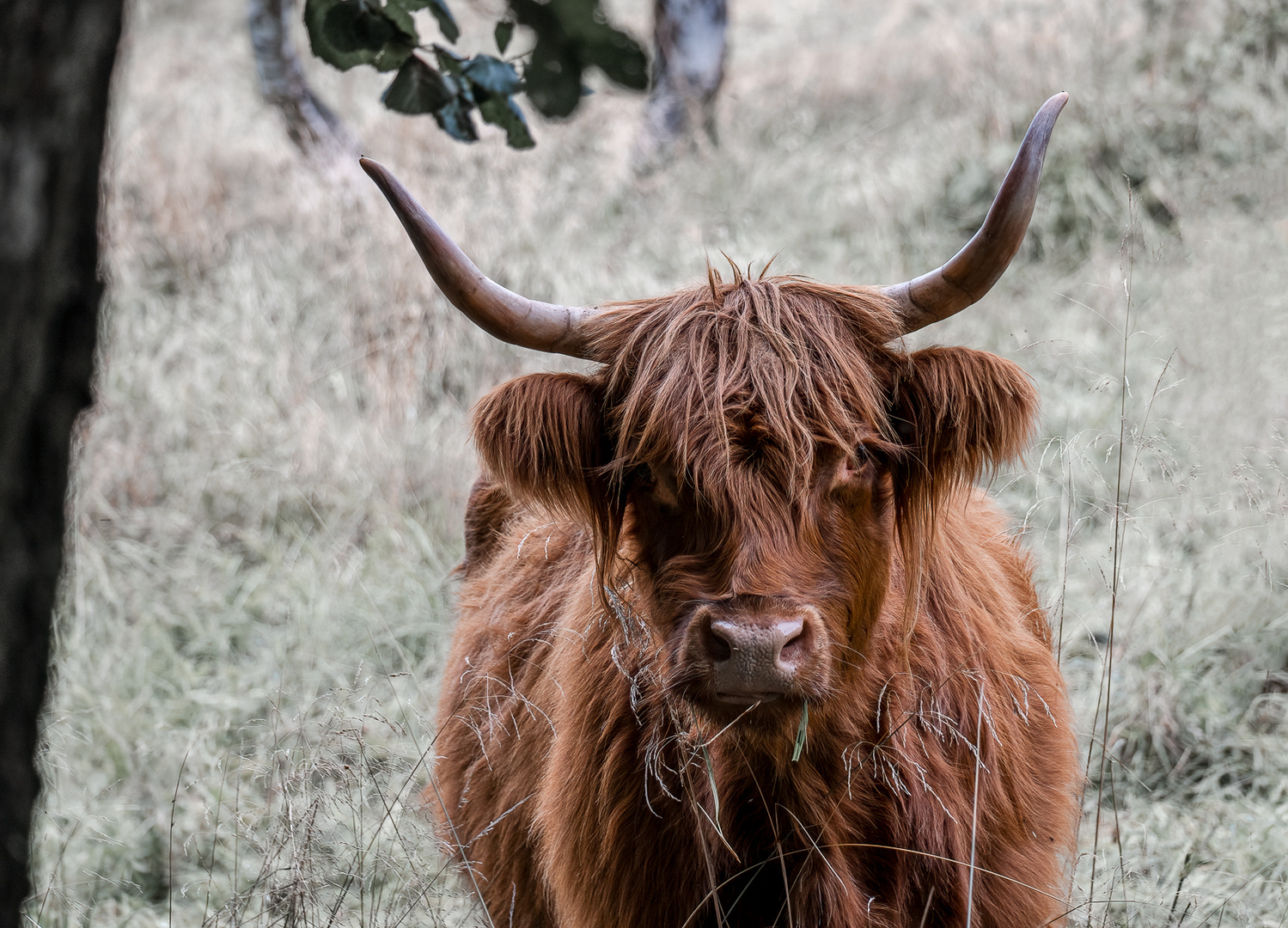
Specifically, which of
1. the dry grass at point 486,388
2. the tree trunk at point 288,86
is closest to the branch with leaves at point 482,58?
the dry grass at point 486,388

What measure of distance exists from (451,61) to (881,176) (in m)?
6.53

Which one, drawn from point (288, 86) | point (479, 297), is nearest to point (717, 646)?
point (479, 297)

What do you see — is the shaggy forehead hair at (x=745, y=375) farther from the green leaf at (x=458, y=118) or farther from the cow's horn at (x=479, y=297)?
the green leaf at (x=458, y=118)

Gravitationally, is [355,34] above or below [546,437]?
above

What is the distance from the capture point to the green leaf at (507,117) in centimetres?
249

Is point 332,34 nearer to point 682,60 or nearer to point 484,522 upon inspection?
point 484,522

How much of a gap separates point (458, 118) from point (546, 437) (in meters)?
0.69

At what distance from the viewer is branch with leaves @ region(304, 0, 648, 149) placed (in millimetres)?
2027

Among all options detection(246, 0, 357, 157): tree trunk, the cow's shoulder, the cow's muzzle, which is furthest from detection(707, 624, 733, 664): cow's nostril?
detection(246, 0, 357, 157): tree trunk

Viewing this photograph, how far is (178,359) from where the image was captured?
22.0 feet

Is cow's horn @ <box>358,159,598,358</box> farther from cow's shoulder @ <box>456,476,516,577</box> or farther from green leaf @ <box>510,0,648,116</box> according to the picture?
cow's shoulder @ <box>456,476,516,577</box>

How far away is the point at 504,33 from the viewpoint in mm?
2207

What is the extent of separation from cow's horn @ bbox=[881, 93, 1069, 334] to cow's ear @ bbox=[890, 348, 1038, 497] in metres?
0.10

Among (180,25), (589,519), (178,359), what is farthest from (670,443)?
(180,25)
